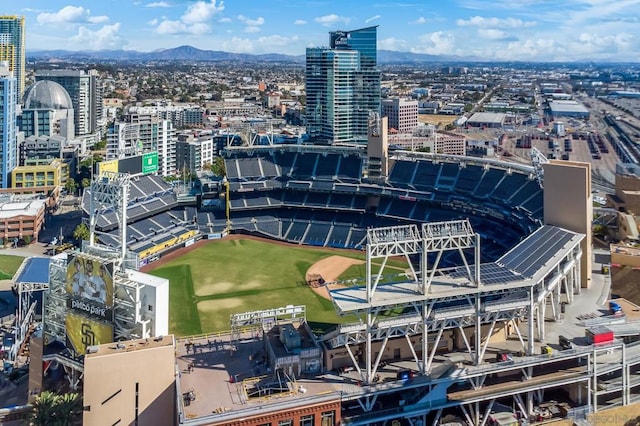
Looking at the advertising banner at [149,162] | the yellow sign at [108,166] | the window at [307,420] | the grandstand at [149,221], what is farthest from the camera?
the advertising banner at [149,162]

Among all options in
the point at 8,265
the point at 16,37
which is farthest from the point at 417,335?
the point at 16,37

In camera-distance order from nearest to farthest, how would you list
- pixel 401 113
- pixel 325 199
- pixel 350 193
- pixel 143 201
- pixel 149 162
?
pixel 143 201 < pixel 350 193 < pixel 325 199 < pixel 149 162 < pixel 401 113

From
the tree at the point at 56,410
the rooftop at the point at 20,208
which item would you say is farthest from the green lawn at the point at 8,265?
the tree at the point at 56,410

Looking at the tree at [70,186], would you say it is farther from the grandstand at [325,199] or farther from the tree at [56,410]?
the tree at [56,410]

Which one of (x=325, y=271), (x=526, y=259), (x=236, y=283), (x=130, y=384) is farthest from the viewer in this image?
(x=325, y=271)

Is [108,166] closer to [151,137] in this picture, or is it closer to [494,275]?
[151,137]

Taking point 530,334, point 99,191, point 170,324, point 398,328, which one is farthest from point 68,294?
point 530,334
